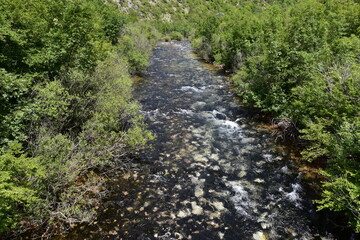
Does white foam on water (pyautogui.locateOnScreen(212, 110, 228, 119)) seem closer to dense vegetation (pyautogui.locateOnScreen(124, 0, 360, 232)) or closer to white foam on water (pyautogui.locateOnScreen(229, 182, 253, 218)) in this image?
dense vegetation (pyautogui.locateOnScreen(124, 0, 360, 232))

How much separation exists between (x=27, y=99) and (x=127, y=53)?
18.9 meters

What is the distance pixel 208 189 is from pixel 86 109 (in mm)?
7717

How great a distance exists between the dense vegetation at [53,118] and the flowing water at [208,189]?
55.4 inches

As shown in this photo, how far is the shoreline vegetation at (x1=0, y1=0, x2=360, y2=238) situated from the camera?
7.23 m

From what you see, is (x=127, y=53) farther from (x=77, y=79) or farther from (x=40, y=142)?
(x=40, y=142)

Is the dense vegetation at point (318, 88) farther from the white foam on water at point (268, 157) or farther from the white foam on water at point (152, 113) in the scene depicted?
the white foam on water at point (152, 113)

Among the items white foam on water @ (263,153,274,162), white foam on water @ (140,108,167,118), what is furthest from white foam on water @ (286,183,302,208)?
white foam on water @ (140,108,167,118)

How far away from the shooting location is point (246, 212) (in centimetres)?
894

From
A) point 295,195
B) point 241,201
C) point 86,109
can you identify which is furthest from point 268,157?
point 86,109

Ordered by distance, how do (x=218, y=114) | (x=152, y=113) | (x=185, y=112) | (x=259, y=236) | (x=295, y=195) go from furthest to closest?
(x=185, y=112) → (x=218, y=114) → (x=152, y=113) → (x=295, y=195) → (x=259, y=236)

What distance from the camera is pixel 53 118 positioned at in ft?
32.7

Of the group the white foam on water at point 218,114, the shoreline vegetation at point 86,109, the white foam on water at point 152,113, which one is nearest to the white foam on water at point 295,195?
the shoreline vegetation at point 86,109

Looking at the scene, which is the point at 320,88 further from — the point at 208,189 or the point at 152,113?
the point at 152,113

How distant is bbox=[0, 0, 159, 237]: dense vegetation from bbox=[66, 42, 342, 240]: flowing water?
1.41 metres
